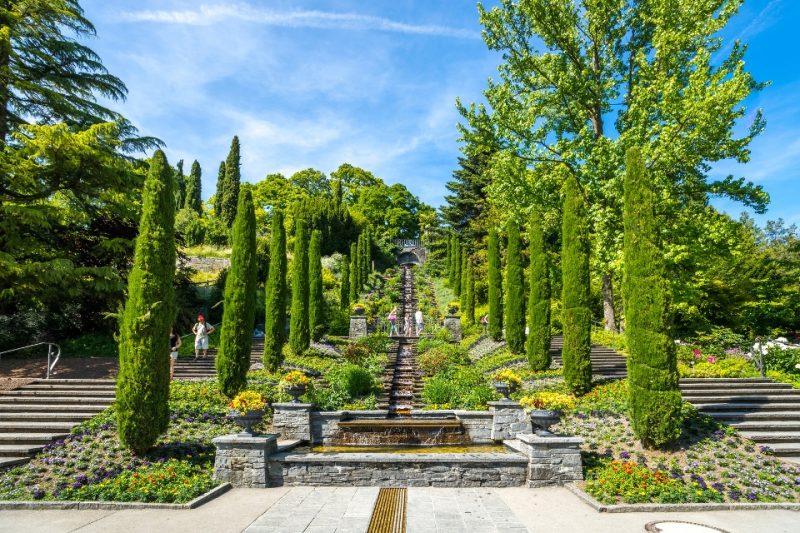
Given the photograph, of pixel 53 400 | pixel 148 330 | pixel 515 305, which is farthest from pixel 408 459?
pixel 515 305

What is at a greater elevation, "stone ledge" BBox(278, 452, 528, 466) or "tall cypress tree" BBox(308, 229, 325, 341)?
"tall cypress tree" BBox(308, 229, 325, 341)

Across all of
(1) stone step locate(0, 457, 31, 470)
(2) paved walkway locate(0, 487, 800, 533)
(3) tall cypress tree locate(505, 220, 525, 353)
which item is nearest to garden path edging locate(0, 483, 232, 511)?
(2) paved walkway locate(0, 487, 800, 533)

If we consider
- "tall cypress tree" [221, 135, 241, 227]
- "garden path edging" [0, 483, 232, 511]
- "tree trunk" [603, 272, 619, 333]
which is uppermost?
"tall cypress tree" [221, 135, 241, 227]

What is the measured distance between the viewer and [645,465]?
8.35 m

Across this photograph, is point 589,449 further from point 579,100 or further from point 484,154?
point 484,154

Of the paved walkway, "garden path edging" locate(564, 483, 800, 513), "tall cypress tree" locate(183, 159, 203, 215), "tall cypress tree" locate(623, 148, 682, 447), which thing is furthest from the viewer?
"tall cypress tree" locate(183, 159, 203, 215)

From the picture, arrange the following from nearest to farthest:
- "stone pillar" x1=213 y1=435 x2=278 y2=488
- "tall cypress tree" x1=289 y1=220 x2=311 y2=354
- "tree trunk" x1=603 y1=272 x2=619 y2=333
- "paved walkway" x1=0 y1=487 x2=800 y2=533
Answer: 1. "paved walkway" x1=0 y1=487 x2=800 y2=533
2. "stone pillar" x1=213 y1=435 x2=278 y2=488
3. "tall cypress tree" x1=289 y1=220 x2=311 y2=354
4. "tree trunk" x1=603 y1=272 x2=619 y2=333

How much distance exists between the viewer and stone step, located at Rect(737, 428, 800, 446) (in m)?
9.63

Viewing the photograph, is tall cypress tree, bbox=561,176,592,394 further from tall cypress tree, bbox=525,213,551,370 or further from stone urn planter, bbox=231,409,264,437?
stone urn planter, bbox=231,409,264,437

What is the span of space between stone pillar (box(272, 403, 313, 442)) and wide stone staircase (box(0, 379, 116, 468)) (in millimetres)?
4523

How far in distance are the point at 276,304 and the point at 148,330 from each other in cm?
752

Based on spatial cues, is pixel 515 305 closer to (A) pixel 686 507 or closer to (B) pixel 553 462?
(B) pixel 553 462

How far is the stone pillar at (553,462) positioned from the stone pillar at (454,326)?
16468 mm

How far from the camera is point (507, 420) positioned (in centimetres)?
1141
